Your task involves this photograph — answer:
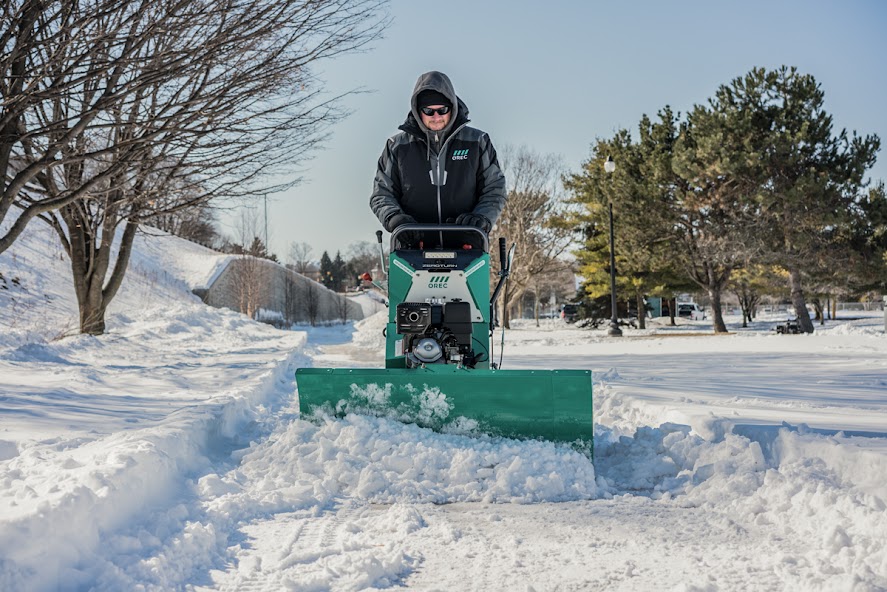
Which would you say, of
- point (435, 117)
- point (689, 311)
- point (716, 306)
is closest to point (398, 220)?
point (435, 117)

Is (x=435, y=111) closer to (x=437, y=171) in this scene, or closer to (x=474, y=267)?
(x=437, y=171)

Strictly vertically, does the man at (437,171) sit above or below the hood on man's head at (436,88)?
below

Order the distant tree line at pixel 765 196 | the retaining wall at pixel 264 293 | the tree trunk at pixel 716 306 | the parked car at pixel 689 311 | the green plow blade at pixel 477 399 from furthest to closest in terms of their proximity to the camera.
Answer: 1. the parked car at pixel 689 311
2. the retaining wall at pixel 264 293
3. the tree trunk at pixel 716 306
4. the distant tree line at pixel 765 196
5. the green plow blade at pixel 477 399

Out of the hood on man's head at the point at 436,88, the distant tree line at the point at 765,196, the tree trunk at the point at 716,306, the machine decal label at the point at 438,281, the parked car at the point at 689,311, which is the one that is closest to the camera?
the machine decal label at the point at 438,281

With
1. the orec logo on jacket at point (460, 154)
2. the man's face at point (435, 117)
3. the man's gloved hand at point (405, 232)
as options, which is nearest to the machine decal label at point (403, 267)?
the man's gloved hand at point (405, 232)

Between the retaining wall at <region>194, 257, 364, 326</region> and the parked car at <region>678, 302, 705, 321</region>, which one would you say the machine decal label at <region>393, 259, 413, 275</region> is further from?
the parked car at <region>678, 302, 705, 321</region>

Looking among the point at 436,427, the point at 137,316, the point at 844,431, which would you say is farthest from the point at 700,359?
the point at 137,316

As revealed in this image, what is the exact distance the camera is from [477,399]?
444 cm

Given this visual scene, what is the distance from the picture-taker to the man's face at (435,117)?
17.4ft

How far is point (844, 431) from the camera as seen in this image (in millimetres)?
4434

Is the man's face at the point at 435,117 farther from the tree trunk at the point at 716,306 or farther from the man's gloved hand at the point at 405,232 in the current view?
the tree trunk at the point at 716,306

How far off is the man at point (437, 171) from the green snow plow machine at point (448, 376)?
0.36m

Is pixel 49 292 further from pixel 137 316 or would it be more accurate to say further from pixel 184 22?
pixel 184 22

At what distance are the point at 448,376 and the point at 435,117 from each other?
207 centimetres
